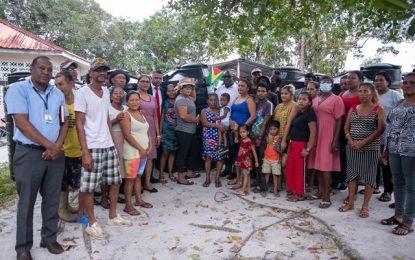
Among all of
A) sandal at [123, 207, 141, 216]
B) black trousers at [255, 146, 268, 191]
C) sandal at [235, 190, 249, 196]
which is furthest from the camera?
black trousers at [255, 146, 268, 191]

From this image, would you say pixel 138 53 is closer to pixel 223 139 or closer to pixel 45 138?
pixel 223 139

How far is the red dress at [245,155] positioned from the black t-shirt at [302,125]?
730 millimetres

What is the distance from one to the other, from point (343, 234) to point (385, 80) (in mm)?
2501

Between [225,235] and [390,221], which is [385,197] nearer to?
[390,221]

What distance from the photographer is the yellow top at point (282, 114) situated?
208 inches

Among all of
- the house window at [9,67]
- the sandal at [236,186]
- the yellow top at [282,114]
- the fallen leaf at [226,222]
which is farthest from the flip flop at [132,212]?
the house window at [9,67]

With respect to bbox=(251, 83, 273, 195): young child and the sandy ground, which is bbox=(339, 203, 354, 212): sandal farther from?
bbox=(251, 83, 273, 195): young child

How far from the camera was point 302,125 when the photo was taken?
504 centimetres

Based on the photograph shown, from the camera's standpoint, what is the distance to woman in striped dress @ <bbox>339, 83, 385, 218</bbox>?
4.46m

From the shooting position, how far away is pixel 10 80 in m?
5.13

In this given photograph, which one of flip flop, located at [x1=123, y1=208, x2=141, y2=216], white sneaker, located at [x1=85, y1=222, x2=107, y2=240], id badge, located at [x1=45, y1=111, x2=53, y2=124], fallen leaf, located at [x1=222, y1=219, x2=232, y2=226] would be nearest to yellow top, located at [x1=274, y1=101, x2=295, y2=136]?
fallen leaf, located at [x1=222, y1=219, x2=232, y2=226]

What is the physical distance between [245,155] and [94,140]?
260cm

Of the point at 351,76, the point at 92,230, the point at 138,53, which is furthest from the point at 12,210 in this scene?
the point at 138,53

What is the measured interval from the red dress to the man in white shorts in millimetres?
2215
